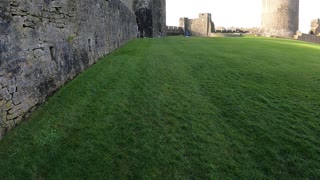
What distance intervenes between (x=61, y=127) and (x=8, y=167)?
4.19 feet

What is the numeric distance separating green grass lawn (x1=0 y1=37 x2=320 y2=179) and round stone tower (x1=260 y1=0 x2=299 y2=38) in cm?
3371

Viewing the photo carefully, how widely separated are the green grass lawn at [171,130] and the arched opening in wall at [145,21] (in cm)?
2023

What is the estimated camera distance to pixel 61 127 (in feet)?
18.3

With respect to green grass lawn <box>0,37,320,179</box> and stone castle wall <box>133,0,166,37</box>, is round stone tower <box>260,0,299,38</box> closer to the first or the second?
stone castle wall <box>133,0,166,37</box>

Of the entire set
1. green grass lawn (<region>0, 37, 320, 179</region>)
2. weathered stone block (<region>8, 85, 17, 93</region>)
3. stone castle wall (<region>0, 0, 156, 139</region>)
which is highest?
stone castle wall (<region>0, 0, 156, 139</region>)

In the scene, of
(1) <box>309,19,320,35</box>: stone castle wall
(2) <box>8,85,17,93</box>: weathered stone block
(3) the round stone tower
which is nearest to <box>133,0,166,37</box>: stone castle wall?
(3) the round stone tower

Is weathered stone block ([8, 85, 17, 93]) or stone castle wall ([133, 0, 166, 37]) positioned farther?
stone castle wall ([133, 0, 166, 37])

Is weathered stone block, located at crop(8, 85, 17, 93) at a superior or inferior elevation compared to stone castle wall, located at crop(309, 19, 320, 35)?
inferior

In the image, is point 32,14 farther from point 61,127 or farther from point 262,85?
point 262,85

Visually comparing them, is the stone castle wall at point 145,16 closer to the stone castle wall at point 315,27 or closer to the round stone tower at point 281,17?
the round stone tower at point 281,17

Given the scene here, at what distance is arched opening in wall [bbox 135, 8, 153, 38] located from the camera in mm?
28219

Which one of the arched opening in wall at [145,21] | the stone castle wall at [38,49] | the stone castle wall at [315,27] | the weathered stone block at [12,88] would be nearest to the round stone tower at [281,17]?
the stone castle wall at [315,27]

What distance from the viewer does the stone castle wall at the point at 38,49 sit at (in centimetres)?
510

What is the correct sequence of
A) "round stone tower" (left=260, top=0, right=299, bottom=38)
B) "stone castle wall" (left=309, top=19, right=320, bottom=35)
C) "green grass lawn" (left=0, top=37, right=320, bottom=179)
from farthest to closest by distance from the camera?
"stone castle wall" (left=309, top=19, right=320, bottom=35) → "round stone tower" (left=260, top=0, right=299, bottom=38) → "green grass lawn" (left=0, top=37, right=320, bottom=179)
